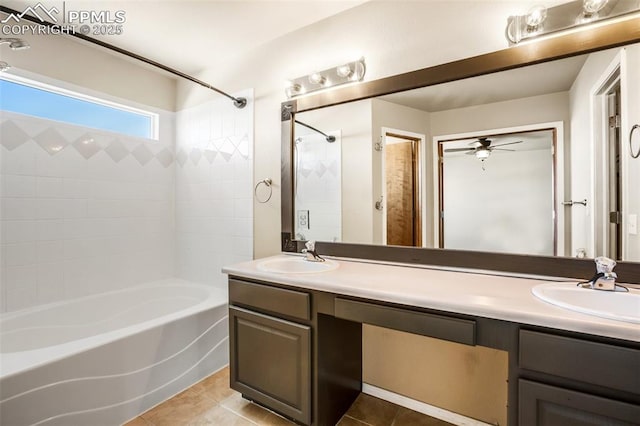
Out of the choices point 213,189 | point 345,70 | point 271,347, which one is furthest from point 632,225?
point 213,189

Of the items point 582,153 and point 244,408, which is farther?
point 244,408

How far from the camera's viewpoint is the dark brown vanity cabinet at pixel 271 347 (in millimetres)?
1497

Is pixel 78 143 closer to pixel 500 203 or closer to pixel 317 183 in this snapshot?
pixel 317 183

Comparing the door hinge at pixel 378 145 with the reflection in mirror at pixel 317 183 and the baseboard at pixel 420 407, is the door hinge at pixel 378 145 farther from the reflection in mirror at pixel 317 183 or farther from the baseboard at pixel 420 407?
the baseboard at pixel 420 407

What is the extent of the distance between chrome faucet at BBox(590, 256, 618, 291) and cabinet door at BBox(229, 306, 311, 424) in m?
1.23

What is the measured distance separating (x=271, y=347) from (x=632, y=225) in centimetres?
175

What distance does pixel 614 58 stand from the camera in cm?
129

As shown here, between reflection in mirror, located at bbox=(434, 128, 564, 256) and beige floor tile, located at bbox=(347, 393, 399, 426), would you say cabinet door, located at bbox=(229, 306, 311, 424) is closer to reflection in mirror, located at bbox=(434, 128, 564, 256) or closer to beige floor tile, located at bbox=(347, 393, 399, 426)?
beige floor tile, located at bbox=(347, 393, 399, 426)

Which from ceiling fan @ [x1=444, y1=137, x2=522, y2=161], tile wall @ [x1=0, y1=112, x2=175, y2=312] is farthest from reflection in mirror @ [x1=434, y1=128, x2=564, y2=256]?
tile wall @ [x1=0, y1=112, x2=175, y2=312]

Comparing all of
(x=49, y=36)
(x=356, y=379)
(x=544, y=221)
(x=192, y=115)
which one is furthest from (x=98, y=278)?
(x=544, y=221)

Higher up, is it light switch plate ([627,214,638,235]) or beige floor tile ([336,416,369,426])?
light switch plate ([627,214,638,235])

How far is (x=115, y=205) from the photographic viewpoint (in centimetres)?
264

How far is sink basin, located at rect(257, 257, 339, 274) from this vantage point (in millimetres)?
1804

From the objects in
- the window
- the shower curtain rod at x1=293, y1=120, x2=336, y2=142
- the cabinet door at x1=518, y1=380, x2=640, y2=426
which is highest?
the window
